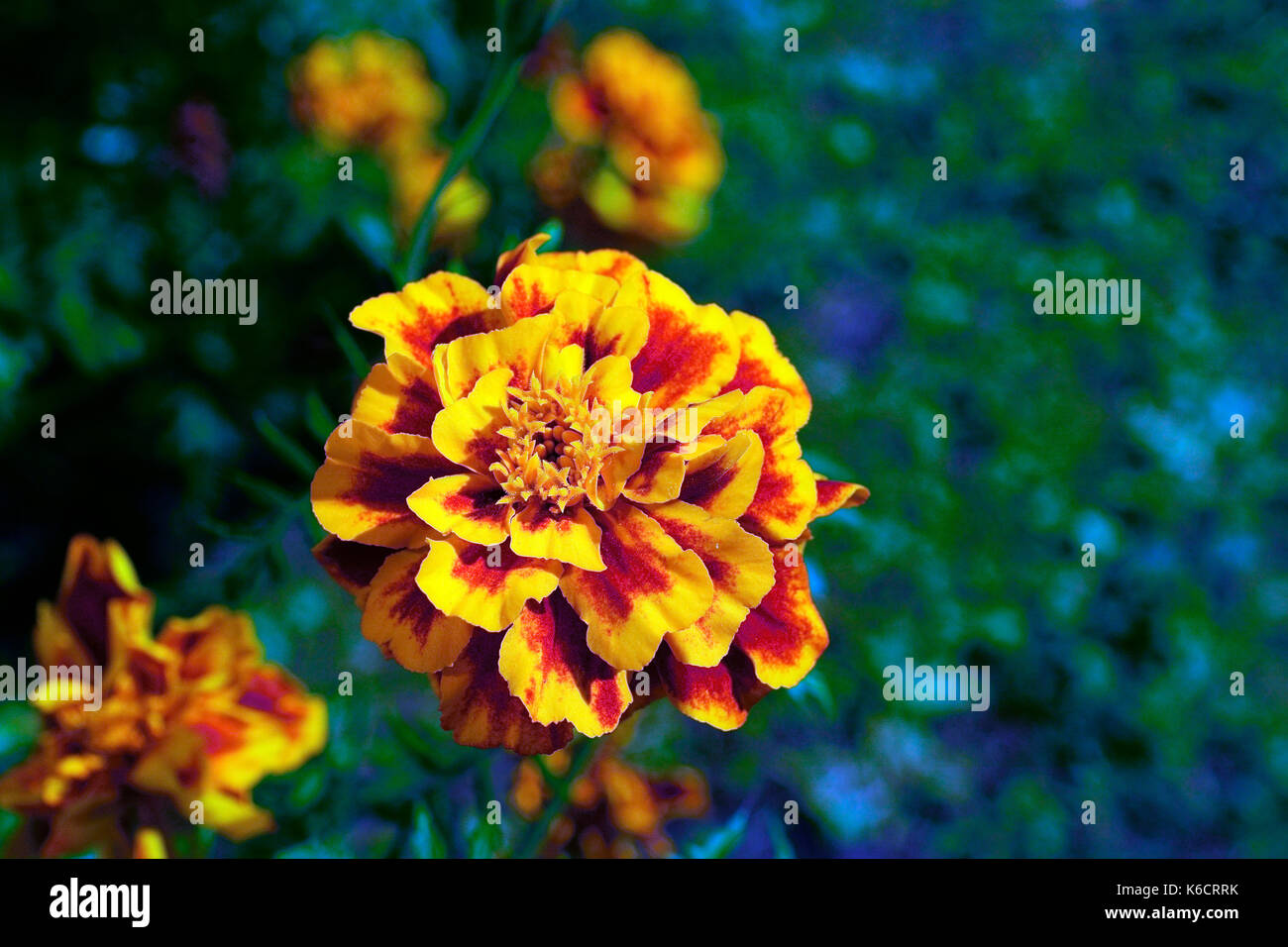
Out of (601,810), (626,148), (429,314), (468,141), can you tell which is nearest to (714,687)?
(429,314)

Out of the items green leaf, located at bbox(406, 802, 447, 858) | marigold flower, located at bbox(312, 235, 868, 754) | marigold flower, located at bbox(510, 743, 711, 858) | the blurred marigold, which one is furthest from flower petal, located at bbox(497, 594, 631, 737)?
the blurred marigold

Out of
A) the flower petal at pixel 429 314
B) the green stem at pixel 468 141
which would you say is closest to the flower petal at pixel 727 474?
the flower petal at pixel 429 314

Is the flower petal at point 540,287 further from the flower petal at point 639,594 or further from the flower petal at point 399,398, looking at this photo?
the flower petal at point 639,594

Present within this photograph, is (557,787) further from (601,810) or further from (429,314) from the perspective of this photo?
(429,314)

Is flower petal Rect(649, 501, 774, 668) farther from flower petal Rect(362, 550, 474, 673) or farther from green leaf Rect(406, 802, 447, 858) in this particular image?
green leaf Rect(406, 802, 447, 858)

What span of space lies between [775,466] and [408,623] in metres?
0.38

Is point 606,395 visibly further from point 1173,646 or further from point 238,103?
point 1173,646

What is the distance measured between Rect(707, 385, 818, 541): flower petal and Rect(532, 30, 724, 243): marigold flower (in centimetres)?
109

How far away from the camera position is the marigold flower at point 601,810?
1723mm

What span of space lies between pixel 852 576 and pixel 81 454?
1612 millimetres

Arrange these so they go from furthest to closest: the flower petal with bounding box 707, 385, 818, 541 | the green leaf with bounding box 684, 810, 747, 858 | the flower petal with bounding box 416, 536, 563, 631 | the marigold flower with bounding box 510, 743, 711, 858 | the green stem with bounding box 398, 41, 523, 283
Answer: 1. the marigold flower with bounding box 510, 743, 711, 858
2. the green leaf with bounding box 684, 810, 747, 858
3. the green stem with bounding box 398, 41, 523, 283
4. the flower petal with bounding box 707, 385, 818, 541
5. the flower petal with bounding box 416, 536, 563, 631

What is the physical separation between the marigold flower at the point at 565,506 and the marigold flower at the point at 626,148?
1.01 meters

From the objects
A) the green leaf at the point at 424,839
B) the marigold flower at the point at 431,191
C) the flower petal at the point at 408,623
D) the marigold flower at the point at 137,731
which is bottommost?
the green leaf at the point at 424,839

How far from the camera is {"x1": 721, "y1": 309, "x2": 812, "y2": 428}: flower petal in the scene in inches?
42.6
